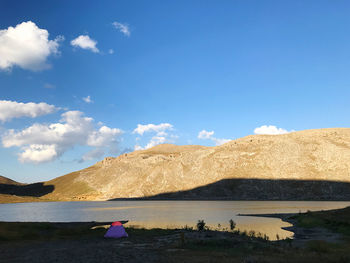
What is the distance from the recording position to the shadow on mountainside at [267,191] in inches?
5502

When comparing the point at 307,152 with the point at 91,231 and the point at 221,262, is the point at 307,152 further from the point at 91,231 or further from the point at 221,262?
the point at 221,262

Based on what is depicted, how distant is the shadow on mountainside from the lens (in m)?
140

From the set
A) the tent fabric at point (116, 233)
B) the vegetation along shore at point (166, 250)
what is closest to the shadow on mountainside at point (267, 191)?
the vegetation along shore at point (166, 250)

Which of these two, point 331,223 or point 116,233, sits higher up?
point 116,233

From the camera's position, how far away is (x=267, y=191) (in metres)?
149

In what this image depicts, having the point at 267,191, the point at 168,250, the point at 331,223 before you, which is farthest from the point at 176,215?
the point at 267,191

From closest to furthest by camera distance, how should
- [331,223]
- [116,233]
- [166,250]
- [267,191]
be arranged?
1. [166,250]
2. [116,233]
3. [331,223]
4. [267,191]

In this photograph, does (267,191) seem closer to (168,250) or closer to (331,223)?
(331,223)

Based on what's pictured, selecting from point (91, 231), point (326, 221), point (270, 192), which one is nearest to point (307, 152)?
point (270, 192)

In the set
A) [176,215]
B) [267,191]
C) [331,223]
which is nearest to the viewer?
[331,223]

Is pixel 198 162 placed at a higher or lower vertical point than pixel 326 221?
higher

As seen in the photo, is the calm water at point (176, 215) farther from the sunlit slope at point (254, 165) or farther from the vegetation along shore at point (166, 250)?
the sunlit slope at point (254, 165)

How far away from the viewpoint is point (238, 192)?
502ft

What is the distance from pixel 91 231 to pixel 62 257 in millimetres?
17713
